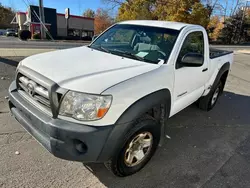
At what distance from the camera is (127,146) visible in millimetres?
2547

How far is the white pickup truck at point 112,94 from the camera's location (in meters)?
2.17

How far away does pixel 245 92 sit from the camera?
685 centimetres

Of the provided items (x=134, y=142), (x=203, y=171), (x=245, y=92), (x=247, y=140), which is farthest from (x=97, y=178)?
(x=245, y=92)

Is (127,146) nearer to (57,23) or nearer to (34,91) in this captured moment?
(34,91)

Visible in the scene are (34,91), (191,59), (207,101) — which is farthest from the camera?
(207,101)

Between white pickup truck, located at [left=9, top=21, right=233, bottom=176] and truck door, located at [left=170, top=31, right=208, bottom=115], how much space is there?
0.05ft

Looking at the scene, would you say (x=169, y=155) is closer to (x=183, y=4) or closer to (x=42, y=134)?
(x=42, y=134)

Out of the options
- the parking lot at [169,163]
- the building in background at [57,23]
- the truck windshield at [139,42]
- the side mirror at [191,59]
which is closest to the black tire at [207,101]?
the parking lot at [169,163]

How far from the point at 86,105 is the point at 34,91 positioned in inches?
28.6

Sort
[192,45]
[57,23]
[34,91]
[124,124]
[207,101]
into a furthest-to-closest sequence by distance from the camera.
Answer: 1. [57,23]
2. [207,101]
3. [192,45]
4. [34,91]
5. [124,124]

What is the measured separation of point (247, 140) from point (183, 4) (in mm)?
28137

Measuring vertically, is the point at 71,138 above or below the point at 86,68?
below

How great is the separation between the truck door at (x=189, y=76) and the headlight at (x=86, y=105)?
131cm

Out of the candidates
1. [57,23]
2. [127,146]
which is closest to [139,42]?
[127,146]
